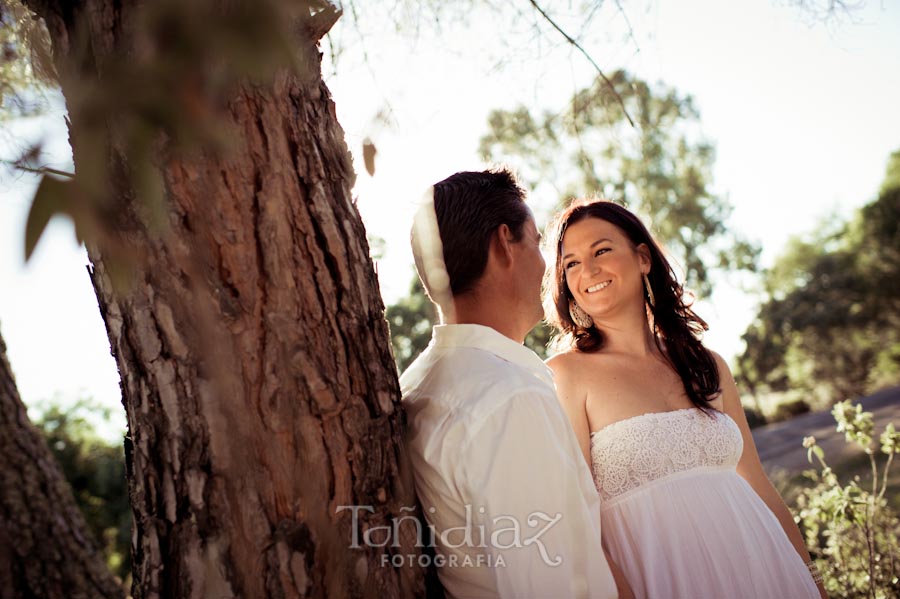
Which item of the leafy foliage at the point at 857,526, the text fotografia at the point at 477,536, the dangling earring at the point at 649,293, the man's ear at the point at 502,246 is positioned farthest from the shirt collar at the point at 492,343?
the leafy foliage at the point at 857,526

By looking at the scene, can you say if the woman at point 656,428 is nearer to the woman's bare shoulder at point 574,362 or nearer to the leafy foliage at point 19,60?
the woman's bare shoulder at point 574,362

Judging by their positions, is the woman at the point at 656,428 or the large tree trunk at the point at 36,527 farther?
the woman at the point at 656,428

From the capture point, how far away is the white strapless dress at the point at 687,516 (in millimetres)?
2582

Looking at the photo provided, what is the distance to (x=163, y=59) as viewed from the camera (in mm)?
980

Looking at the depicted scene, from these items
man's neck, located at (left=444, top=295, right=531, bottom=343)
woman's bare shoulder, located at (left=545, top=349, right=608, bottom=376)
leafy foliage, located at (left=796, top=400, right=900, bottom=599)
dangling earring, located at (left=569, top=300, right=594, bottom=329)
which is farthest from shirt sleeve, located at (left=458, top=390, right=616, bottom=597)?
leafy foliage, located at (left=796, top=400, right=900, bottom=599)

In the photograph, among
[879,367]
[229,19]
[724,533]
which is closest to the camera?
[229,19]

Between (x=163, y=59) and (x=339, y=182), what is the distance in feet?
2.20

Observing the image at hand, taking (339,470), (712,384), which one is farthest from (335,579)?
(712,384)

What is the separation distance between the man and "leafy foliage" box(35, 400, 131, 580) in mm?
11101

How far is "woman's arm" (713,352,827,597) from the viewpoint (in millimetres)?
2948

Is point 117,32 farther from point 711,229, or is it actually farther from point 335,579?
point 711,229

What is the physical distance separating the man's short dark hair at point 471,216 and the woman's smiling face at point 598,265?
1.14 metres

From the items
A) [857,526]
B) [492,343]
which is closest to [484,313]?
[492,343]

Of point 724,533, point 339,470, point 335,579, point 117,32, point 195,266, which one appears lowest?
point 724,533
